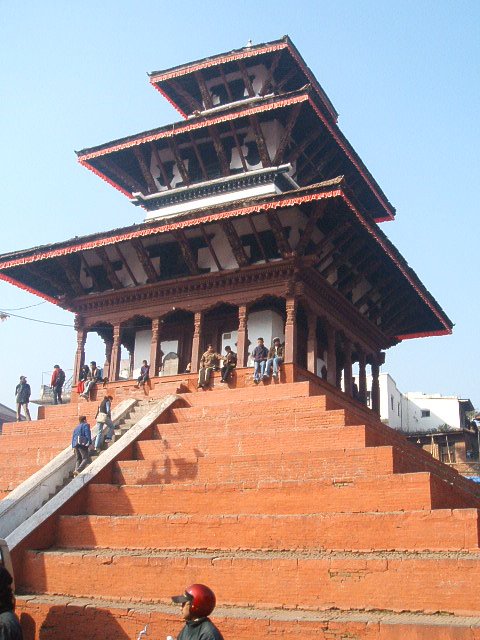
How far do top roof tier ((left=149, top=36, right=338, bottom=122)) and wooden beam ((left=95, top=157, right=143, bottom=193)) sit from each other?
120 inches

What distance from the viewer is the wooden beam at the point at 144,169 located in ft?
72.1

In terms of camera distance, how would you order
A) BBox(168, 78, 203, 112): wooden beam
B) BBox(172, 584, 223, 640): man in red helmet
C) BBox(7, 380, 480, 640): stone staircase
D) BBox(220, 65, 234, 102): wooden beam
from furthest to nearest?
BBox(168, 78, 203, 112): wooden beam
BBox(220, 65, 234, 102): wooden beam
BBox(7, 380, 480, 640): stone staircase
BBox(172, 584, 223, 640): man in red helmet

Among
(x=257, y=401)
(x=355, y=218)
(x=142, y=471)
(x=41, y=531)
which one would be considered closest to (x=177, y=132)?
(x=355, y=218)

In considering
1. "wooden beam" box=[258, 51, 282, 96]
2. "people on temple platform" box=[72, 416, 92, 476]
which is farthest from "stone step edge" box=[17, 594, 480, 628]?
"wooden beam" box=[258, 51, 282, 96]

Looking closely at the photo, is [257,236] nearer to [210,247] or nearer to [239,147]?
[210,247]

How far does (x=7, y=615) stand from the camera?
5574 millimetres

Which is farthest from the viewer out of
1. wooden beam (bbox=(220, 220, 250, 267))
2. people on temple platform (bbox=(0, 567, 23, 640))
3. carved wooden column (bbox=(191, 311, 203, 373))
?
carved wooden column (bbox=(191, 311, 203, 373))

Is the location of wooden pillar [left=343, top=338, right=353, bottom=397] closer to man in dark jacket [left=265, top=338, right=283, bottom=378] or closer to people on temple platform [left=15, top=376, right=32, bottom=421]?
man in dark jacket [left=265, top=338, right=283, bottom=378]

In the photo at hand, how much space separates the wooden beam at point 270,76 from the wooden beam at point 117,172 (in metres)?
4.99

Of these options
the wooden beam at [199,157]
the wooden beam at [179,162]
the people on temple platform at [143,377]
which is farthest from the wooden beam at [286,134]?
the people on temple platform at [143,377]

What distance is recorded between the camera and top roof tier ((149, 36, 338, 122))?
2217 cm

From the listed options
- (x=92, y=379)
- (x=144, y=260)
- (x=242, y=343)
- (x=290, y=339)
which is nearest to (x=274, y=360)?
(x=290, y=339)

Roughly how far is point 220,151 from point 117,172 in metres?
3.79

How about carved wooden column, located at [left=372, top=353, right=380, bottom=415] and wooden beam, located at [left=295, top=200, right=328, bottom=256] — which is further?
carved wooden column, located at [left=372, top=353, right=380, bottom=415]
